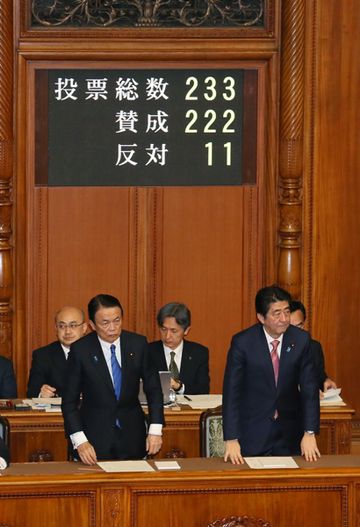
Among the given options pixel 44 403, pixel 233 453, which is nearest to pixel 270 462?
pixel 233 453

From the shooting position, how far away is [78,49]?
851cm

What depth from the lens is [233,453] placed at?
5.96m

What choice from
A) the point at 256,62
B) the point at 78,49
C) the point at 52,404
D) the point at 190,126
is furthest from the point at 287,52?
the point at 52,404

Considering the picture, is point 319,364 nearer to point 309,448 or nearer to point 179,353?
point 179,353

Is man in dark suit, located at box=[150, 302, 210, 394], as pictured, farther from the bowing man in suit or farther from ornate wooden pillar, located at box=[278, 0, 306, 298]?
the bowing man in suit

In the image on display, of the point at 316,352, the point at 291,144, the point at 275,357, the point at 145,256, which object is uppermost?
the point at 291,144

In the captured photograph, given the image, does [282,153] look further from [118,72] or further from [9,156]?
[9,156]

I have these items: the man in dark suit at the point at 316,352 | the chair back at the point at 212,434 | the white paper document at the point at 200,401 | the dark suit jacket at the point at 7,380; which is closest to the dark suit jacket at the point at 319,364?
the man in dark suit at the point at 316,352

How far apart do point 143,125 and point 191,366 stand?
69.0 inches

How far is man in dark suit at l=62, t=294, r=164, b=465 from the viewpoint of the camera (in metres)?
6.29

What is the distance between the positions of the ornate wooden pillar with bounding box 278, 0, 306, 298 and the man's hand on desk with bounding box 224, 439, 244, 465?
2.74 metres

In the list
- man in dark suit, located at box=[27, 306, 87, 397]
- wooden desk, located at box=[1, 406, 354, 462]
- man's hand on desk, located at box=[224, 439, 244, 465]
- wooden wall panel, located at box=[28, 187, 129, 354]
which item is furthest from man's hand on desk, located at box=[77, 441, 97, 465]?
wooden wall panel, located at box=[28, 187, 129, 354]

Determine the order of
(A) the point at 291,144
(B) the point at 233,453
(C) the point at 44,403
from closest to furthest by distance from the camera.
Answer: (B) the point at 233,453 < (C) the point at 44,403 < (A) the point at 291,144

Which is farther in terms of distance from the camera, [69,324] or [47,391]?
[69,324]
